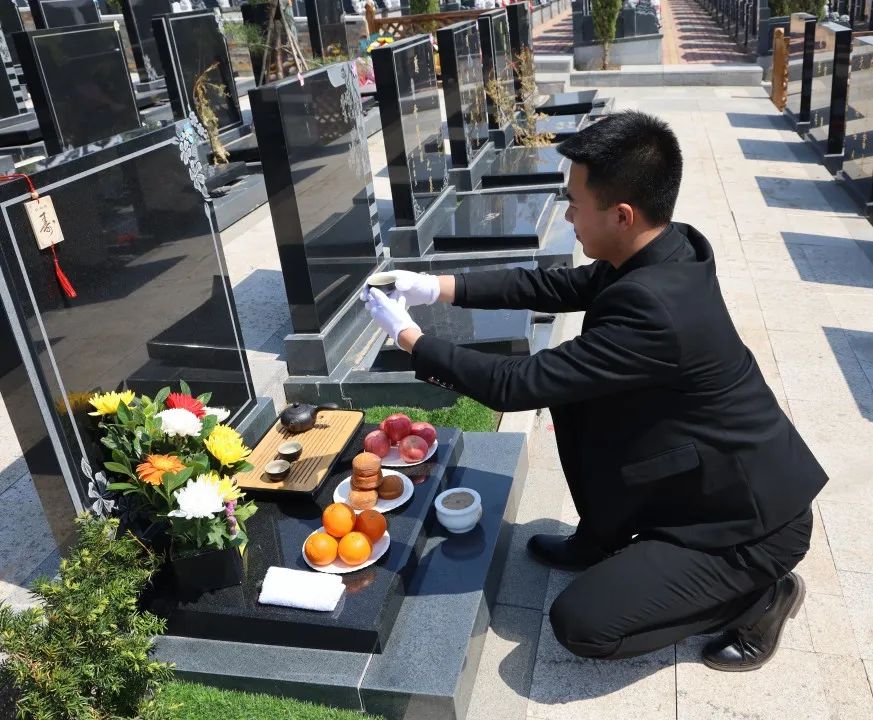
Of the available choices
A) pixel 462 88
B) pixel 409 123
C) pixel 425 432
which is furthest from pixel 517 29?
pixel 425 432

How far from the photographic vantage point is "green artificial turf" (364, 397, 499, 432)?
175 inches

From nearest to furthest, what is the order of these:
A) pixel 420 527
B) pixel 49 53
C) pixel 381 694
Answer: pixel 381 694 → pixel 420 527 → pixel 49 53

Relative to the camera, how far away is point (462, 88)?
8297 millimetres

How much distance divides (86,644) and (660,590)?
1756 mm

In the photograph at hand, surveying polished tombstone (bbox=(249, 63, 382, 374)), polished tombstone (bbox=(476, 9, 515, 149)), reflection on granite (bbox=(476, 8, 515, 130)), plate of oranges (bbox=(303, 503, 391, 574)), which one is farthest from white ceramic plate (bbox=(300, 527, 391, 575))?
reflection on granite (bbox=(476, 8, 515, 130))

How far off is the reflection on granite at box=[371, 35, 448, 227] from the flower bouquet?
3975mm

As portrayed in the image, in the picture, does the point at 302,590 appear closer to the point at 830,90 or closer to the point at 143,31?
the point at 830,90

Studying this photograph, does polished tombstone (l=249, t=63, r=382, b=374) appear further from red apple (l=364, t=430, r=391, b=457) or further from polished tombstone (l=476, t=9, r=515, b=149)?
polished tombstone (l=476, t=9, r=515, b=149)

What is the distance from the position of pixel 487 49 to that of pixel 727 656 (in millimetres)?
8091

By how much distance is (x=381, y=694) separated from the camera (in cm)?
267

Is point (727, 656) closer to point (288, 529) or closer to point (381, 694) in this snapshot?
point (381, 694)

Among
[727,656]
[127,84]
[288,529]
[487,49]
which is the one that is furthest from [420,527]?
[127,84]

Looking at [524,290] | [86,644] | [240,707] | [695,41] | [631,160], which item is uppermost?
[631,160]

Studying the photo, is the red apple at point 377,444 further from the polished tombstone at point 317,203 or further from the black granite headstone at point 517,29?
the black granite headstone at point 517,29
